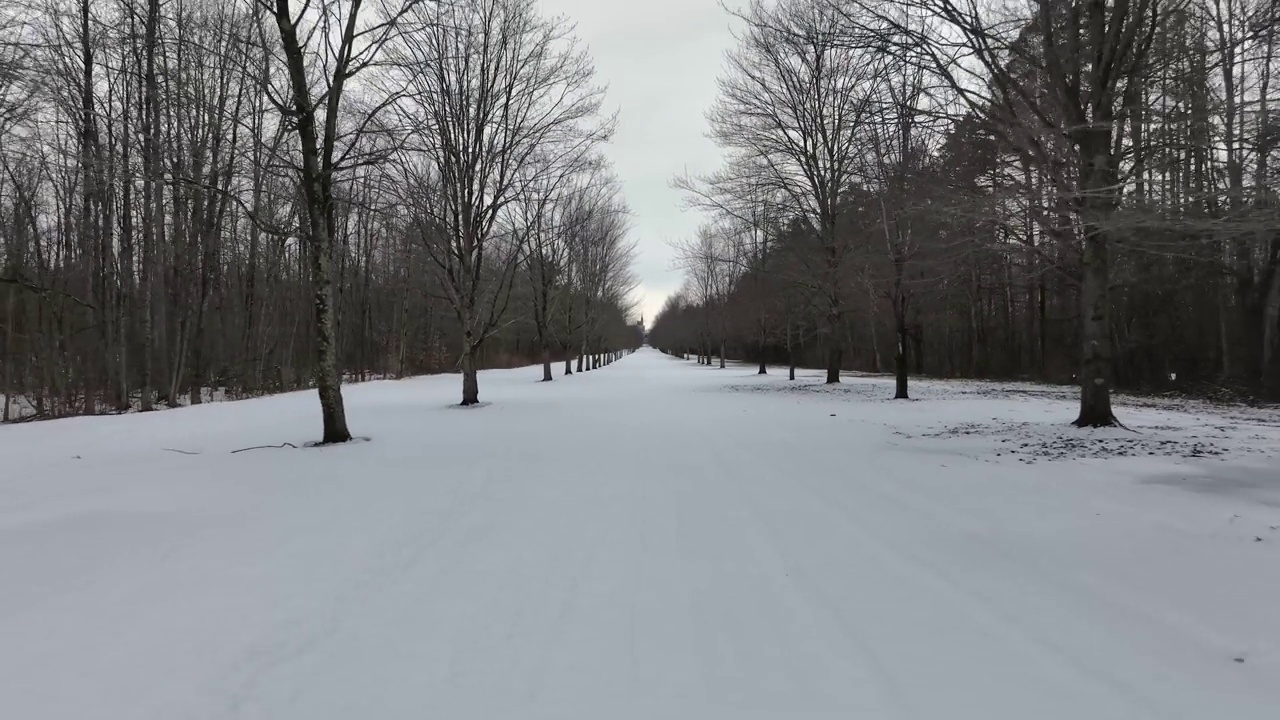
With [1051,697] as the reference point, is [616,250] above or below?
above

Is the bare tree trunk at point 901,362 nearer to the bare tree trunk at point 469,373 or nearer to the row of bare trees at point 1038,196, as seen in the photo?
the row of bare trees at point 1038,196

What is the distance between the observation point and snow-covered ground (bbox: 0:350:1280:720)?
2.56m

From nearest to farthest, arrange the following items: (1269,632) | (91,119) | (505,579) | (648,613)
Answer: (1269,632) → (648,613) → (505,579) → (91,119)

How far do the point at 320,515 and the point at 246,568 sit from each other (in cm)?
133

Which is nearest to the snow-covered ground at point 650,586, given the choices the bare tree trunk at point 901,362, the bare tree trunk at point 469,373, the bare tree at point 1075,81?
the bare tree at point 1075,81

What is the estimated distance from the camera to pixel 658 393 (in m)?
20.1

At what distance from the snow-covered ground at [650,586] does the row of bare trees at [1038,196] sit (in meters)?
3.31

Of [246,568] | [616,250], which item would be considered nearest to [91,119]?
[246,568]

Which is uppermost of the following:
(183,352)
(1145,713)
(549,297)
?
(549,297)

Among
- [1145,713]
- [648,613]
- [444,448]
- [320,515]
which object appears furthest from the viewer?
[444,448]

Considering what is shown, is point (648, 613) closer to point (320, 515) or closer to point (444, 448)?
point (320, 515)

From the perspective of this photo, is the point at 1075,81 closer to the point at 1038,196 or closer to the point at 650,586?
the point at 1038,196

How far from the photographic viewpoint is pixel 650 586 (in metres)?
3.68

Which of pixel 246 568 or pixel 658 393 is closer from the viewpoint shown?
pixel 246 568
